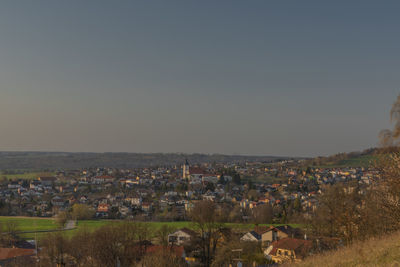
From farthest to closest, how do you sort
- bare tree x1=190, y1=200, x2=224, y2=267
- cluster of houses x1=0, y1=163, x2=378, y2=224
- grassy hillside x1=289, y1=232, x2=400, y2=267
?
cluster of houses x1=0, y1=163, x2=378, y2=224 < bare tree x1=190, y1=200, x2=224, y2=267 < grassy hillside x1=289, y1=232, x2=400, y2=267

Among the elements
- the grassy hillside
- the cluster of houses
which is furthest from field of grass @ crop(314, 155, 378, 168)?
the grassy hillside

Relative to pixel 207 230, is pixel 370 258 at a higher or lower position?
higher

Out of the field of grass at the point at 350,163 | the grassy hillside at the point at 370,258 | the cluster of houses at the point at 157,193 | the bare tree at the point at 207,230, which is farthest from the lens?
the field of grass at the point at 350,163

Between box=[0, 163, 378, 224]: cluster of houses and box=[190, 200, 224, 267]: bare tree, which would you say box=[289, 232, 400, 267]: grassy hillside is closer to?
box=[190, 200, 224, 267]: bare tree

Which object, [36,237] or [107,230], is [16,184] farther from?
[107,230]

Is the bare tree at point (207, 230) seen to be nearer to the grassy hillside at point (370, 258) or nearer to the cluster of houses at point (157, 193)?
the cluster of houses at point (157, 193)

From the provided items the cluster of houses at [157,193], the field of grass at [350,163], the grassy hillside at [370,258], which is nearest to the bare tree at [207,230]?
the cluster of houses at [157,193]

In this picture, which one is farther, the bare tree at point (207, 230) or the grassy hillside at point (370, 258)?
the bare tree at point (207, 230)

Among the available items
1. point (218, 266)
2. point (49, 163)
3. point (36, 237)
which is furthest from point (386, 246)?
point (49, 163)

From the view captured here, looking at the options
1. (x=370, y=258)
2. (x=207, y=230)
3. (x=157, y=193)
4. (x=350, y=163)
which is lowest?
(x=157, y=193)

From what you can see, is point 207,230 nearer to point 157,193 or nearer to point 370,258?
point 370,258

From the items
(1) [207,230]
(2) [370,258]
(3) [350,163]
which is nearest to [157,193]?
(1) [207,230]
